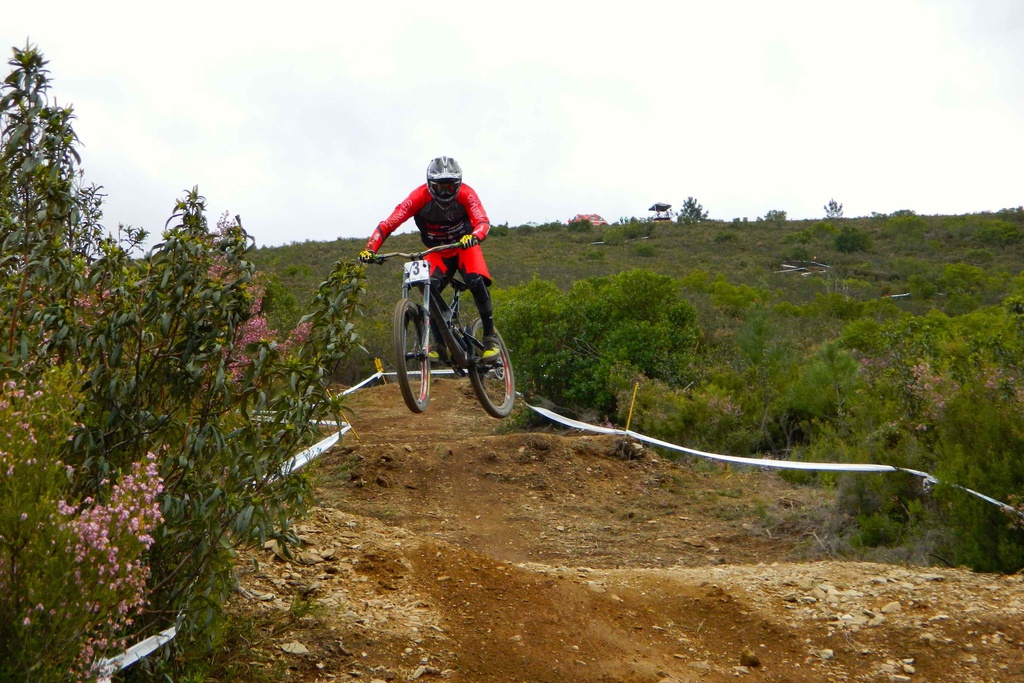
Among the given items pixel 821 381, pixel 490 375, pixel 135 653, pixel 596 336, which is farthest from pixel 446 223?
pixel 821 381

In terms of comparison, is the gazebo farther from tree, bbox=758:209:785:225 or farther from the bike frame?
the bike frame

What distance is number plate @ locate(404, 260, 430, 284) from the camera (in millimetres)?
7496

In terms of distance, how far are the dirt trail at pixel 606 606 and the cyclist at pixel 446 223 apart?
1.99 meters

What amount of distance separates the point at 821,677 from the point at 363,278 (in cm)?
339

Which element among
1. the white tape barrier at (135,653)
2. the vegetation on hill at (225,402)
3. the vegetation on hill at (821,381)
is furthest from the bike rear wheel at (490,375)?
the white tape barrier at (135,653)

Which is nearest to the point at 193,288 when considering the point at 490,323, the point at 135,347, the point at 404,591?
the point at 135,347

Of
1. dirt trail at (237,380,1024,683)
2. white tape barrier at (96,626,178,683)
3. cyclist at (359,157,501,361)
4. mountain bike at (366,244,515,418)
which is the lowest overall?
dirt trail at (237,380,1024,683)

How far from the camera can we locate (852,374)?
12.9m

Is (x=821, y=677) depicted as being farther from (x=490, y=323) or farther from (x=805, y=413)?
(x=805, y=413)

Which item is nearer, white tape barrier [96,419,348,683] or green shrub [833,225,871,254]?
white tape barrier [96,419,348,683]

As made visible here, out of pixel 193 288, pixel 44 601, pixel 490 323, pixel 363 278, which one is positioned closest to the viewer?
pixel 44 601

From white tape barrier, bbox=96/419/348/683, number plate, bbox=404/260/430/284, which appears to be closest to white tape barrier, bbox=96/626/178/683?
white tape barrier, bbox=96/419/348/683

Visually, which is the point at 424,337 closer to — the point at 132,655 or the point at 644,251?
the point at 132,655

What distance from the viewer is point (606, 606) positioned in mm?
6184
